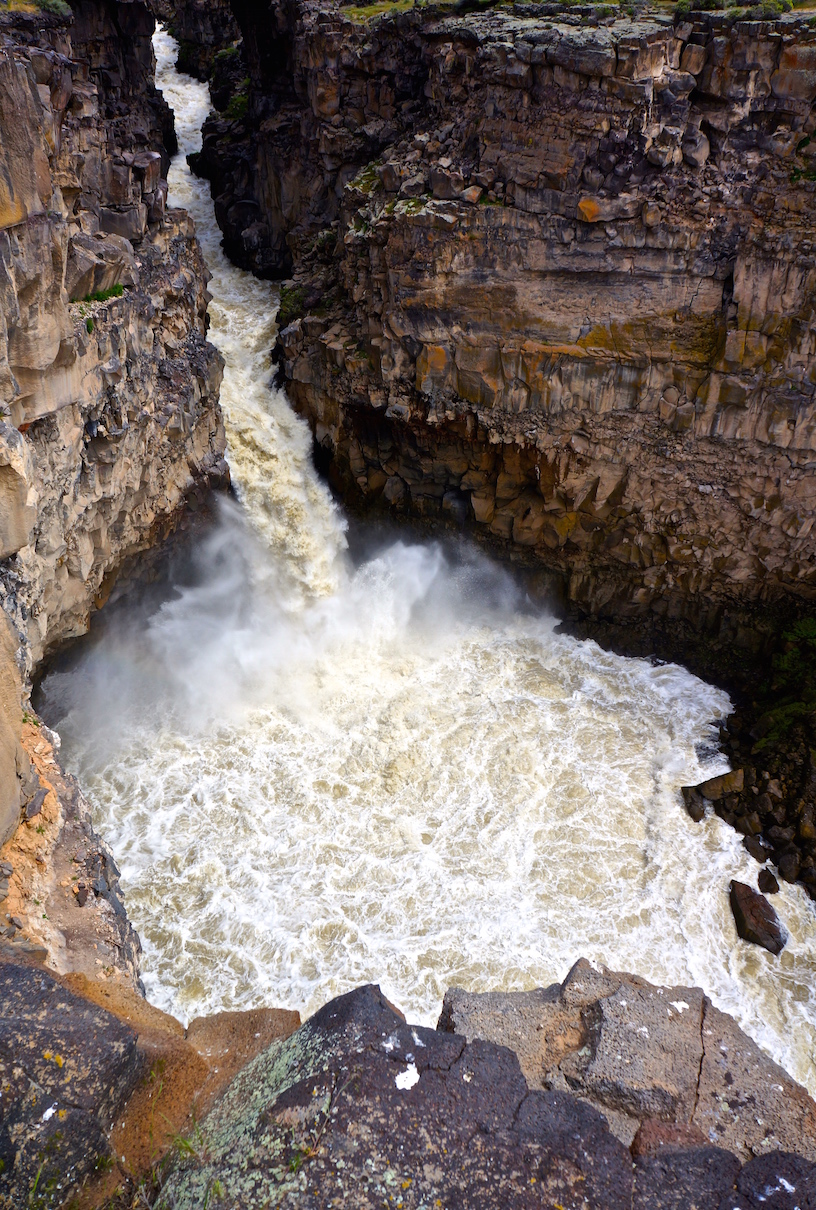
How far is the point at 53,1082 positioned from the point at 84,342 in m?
11.3

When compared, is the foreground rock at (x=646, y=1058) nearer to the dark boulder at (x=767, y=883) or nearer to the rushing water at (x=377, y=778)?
the rushing water at (x=377, y=778)

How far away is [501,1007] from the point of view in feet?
27.0

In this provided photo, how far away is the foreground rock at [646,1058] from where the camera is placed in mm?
7090

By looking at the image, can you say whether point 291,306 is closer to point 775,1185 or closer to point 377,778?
point 377,778

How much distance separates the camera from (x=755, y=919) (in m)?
14.4

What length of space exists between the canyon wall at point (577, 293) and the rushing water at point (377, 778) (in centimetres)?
204

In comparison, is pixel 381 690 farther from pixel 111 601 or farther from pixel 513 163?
pixel 513 163

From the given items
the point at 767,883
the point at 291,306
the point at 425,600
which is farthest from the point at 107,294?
the point at 767,883

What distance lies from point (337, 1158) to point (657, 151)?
17.4 m

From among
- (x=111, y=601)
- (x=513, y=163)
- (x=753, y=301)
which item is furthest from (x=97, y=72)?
(x=753, y=301)

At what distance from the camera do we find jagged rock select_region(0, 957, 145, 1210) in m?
5.64

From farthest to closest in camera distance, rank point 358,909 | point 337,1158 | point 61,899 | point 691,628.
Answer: point 691,628, point 358,909, point 61,899, point 337,1158

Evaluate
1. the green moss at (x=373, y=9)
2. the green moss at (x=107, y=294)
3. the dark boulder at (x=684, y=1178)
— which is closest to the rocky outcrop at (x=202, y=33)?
the green moss at (x=373, y=9)

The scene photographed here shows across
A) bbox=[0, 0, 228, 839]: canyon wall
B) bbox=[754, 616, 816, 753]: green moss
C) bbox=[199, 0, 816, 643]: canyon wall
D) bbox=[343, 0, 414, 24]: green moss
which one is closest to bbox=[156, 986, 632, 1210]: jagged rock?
bbox=[0, 0, 228, 839]: canyon wall
